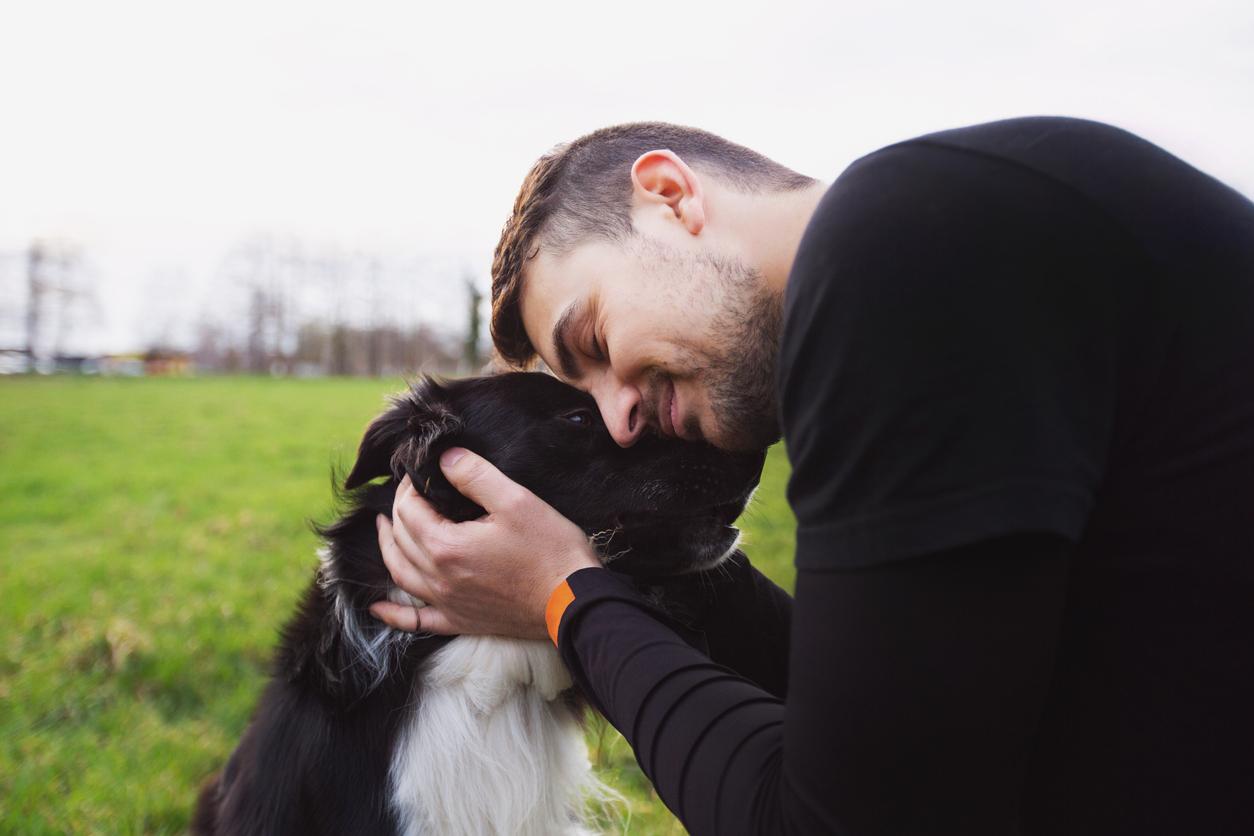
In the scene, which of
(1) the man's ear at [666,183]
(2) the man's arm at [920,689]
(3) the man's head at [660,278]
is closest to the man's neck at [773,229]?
(3) the man's head at [660,278]

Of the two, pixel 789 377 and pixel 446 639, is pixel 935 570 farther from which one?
pixel 446 639

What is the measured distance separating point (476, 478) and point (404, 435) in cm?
46

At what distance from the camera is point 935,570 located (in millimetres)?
1115

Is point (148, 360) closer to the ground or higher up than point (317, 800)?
closer to the ground

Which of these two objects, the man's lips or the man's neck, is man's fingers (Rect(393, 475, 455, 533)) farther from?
the man's neck

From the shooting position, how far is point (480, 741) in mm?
2441

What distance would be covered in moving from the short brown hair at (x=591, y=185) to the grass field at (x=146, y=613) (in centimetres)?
96

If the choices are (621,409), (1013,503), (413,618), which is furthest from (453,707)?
A: (1013,503)

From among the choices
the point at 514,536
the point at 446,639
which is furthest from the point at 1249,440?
the point at 446,639

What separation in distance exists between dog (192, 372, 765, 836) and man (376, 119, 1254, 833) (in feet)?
3.49

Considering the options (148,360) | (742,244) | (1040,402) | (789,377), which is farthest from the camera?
(148,360)

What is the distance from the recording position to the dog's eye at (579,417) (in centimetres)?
262

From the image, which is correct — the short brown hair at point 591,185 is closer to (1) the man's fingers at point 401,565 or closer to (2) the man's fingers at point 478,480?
(2) the man's fingers at point 478,480

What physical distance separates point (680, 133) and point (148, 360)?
7072cm
